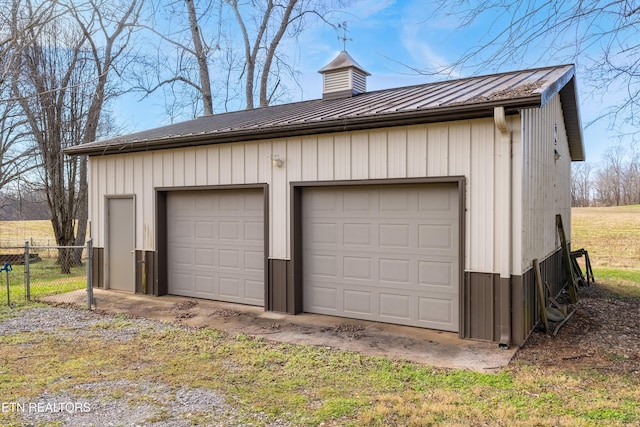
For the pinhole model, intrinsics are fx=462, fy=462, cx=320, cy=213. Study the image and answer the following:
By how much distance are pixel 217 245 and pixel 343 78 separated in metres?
4.40

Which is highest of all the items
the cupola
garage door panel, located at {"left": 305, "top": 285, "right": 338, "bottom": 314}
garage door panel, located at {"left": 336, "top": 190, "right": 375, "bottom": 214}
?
the cupola

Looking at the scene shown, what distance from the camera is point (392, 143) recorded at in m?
6.09

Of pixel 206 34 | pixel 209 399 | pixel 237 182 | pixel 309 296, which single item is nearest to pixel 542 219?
pixel 309 296

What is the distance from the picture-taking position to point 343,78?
31.7ft

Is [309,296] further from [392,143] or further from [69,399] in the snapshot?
[69,399]

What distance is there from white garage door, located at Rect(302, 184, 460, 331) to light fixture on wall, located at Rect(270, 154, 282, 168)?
56 cm

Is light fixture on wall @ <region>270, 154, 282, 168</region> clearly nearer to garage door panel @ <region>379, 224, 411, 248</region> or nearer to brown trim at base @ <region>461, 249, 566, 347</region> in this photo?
garage door panel @ <region>379, 224, 411, 248</region>

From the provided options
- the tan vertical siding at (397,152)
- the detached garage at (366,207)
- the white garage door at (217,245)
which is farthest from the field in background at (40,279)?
A: the tan vertical siding at (397,152)

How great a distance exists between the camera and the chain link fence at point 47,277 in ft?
25.6

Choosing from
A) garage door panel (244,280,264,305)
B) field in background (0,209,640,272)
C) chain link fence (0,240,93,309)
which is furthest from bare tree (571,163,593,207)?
garage door panel (244,280,264,305)

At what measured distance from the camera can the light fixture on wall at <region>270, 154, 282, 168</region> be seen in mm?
6961

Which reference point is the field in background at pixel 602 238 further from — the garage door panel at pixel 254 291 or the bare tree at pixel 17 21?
the bare tree at pixel 17 21

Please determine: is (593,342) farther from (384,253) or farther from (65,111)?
(65,111)

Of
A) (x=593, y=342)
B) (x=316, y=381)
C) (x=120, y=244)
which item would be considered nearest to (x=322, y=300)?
(x=316, y=381)
